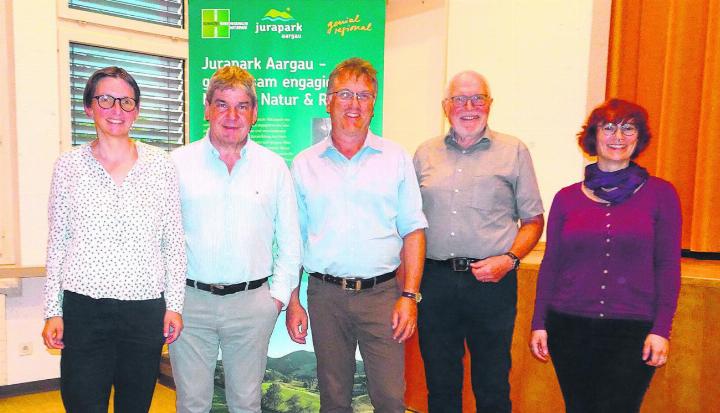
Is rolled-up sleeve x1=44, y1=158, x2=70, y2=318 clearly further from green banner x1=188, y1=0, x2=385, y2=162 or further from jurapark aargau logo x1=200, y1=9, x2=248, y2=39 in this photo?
jurapark aargau logo x1=200, y1=9, x2=248, y2=39

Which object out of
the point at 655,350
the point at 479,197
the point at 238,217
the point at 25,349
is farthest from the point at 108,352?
the point at 25,349

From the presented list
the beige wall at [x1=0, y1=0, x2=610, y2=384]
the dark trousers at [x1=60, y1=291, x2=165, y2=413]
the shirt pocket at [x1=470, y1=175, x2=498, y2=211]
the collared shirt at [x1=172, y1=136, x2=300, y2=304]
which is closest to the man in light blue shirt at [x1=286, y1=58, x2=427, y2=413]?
the collared shirt at [x1=172, y1=136, x2=300, y2=304]

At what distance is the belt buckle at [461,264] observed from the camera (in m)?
1.98

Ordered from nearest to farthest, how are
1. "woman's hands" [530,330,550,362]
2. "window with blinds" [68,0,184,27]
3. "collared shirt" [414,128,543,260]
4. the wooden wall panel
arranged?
"woman's hands" [530,330,550,362] → "collared shirt" [414,128,543,260] → the wooden wall panel → "window with blinds" [68,0,184,27]

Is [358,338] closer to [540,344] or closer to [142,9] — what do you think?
[540,344]

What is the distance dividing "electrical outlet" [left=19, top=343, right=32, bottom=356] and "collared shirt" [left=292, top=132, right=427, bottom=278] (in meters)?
2.62

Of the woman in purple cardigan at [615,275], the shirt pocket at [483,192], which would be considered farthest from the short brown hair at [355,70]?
the woman in purple cardigan at [615,275]

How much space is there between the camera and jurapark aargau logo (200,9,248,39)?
2.81 m

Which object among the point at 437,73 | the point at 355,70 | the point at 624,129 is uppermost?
the point at 437,73

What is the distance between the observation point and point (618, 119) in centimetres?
166

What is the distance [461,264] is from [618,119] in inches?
30.2

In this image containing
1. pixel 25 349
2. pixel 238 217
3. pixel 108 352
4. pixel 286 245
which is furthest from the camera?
pixel 25 349

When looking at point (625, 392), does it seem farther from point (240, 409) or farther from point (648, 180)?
point (240, 409)

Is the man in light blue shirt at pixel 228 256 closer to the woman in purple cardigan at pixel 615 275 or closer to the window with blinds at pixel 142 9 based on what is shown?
the woman in purple cardigan at pixel 615 275
